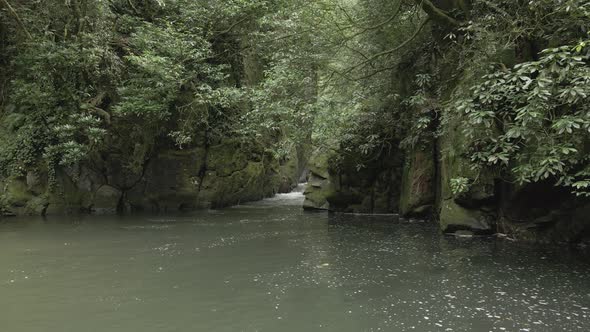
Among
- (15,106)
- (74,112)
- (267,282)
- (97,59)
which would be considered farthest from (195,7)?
(267,282)

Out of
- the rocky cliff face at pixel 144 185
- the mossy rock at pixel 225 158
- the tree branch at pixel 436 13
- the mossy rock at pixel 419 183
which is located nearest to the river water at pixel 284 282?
the mossy rock at pixel 419 183

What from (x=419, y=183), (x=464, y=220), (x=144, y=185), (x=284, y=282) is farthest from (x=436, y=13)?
(x=144, y=185)

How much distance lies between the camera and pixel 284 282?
6430 mm

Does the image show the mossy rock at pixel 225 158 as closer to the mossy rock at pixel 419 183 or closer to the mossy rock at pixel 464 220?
the mossy rock at pixel 419 183

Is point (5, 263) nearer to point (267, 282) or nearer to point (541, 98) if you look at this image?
point (267, 282)

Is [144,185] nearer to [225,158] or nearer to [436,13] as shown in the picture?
[225,158]

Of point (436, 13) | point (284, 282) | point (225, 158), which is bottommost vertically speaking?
point (284, 282)

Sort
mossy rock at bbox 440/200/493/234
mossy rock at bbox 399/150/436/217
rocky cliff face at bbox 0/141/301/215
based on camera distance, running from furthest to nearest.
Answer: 1. rocky cliff face at bbox 0/141/301/215
2. mossy rock at bbox 399/150/436/217
3. mossy rock at bbox 440/200/493/234

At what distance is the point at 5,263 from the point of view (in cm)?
758

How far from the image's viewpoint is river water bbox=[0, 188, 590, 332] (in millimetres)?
4891

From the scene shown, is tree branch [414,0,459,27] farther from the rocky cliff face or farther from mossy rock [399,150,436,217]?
the rocky cliff face

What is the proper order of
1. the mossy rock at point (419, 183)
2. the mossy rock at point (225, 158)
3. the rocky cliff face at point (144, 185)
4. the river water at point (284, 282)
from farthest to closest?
the mossy rock at point (225, 158) → the rocky cliff face at point (144, 185) → the mossy rock at point (419, 183) → the river water at point (284, 282)

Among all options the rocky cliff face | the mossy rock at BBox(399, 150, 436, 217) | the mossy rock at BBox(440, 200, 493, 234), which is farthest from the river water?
the rocky cliff face

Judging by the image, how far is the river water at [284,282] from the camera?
4891 millimetres
